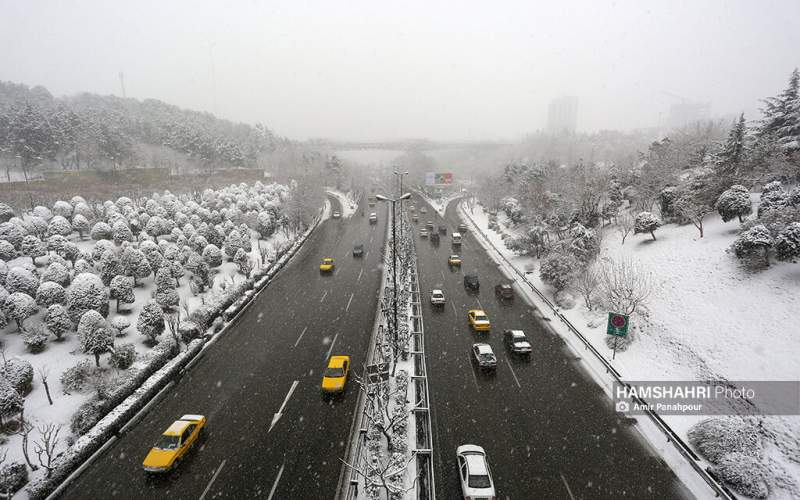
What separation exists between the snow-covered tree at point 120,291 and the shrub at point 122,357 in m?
6.80

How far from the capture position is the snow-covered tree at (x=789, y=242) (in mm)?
21000

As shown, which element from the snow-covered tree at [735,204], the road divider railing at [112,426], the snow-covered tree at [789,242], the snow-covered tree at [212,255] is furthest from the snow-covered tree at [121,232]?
the snow-covered tree at [735,204]

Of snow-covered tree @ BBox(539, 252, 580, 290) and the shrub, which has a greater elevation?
snow-covered tree @ BBox(539, 252, 580, 290)

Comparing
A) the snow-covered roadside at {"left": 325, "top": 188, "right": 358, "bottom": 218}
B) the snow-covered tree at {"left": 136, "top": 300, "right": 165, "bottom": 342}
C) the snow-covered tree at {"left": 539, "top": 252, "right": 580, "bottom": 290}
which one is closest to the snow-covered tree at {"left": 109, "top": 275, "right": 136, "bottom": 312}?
the snow-covered tree at {"left": 136, "top": 300, "right": 165, "bottom": 342}

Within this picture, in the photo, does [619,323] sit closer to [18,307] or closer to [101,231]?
[18,307]

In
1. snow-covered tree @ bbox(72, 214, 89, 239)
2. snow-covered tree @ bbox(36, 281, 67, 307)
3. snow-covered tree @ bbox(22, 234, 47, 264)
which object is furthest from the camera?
snow-covered tree @ bbox(72, 214, 89, 239)

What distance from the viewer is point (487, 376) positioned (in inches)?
845

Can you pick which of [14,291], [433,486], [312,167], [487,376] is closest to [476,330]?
[487,376]

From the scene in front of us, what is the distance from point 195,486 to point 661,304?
27559 mm

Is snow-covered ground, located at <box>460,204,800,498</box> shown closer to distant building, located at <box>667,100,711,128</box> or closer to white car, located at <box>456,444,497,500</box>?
white car, located at <box>456,444,497,500</box>

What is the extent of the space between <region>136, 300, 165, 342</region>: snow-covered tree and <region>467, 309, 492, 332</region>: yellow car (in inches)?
814


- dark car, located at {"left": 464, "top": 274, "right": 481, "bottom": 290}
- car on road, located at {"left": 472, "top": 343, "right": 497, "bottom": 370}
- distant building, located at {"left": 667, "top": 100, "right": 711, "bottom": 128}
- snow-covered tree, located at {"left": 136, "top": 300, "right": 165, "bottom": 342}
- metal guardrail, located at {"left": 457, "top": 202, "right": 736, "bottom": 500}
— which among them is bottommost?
metal guardrail, located at {"left": 457, "top": 202, "right": 736, "bottom": 500}

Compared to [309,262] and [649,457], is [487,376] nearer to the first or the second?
[649,457]

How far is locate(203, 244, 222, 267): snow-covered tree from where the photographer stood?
37.6 m
